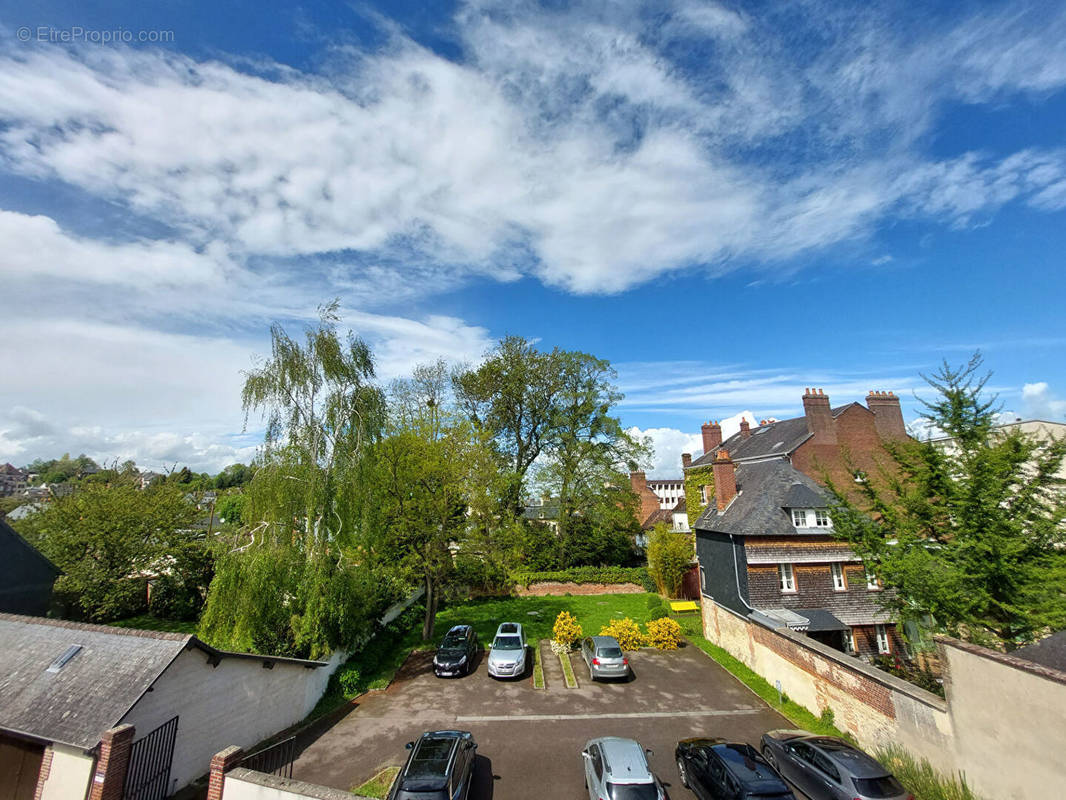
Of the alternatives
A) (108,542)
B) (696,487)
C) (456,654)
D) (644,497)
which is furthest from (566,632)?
(644,497)

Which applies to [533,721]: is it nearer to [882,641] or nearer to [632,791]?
[632,791]

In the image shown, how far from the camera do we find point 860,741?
41.4 ft

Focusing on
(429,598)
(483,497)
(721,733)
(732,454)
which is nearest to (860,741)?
(721,733)

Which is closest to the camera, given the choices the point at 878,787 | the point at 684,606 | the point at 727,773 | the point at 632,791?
the point at 632,791

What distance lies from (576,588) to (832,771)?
998 inches

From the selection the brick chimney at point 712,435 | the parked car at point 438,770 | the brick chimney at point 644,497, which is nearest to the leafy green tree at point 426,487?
the parked car at point 438,770

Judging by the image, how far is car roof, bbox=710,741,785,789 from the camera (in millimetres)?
9367

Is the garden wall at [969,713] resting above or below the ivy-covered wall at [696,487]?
below

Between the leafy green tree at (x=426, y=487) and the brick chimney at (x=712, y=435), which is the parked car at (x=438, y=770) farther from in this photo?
the brick chimney at (x=712, y=435)

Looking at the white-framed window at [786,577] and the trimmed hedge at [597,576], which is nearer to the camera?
the white-framed window at [786,577]

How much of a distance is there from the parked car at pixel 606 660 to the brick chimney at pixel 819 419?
19.2m

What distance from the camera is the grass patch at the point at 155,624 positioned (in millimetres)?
22344

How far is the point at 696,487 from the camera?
34.3 metres

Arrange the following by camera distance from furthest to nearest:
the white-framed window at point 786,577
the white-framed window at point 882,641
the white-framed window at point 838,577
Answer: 1. the white-framed window at point 838,577
2. the white-framed window at point 882,641
3. the white-framed window at point 786,577
